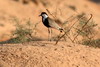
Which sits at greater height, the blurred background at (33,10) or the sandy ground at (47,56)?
the sandy ground at (47,56)

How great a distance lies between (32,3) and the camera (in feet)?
78.0

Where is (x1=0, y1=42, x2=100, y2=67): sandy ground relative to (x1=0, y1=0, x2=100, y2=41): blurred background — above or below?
above

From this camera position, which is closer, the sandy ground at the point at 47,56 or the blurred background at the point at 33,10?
the sandy ground at the point at 47,56

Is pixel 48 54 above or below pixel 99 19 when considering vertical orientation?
above

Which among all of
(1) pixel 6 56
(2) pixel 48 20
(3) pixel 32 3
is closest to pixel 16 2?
(3) pixel 32 3

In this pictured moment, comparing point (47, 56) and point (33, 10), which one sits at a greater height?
point (47, 56)

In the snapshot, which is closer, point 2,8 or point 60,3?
point 2,8

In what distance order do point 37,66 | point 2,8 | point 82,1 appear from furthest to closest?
point 82,1 → point 2,8 → point 37,66

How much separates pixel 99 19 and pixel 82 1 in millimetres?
4922

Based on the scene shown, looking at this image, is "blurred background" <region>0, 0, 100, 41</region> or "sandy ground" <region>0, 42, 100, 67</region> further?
"blurred background" <region>0, 0, 100, 41</region>

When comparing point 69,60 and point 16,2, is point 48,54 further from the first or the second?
point 16,2

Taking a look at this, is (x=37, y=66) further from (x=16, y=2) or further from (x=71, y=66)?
(x=16, y=2)

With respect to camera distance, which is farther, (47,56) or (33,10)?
(33,10)

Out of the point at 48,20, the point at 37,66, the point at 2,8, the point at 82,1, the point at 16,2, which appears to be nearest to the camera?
the point at 37,66
